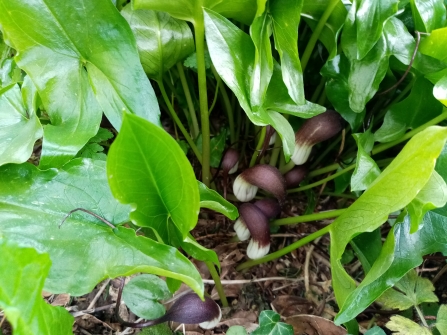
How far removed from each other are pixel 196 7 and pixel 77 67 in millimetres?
204

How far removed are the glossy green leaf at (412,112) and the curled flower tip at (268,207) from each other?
0.73 ft

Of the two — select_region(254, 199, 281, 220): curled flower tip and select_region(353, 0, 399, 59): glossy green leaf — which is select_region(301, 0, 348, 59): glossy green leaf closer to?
select_region(353, 0, 399, 59): glossy green leaf

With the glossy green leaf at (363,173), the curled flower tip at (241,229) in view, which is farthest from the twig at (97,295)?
the glossy green leaf at (363,173)

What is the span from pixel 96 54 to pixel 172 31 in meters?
0.14

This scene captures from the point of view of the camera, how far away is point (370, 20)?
0.60 m

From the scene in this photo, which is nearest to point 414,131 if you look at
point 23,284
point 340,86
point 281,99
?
point 340,86

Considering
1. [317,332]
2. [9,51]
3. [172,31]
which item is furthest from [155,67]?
[317,332]

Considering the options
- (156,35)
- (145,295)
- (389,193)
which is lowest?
(145,295)

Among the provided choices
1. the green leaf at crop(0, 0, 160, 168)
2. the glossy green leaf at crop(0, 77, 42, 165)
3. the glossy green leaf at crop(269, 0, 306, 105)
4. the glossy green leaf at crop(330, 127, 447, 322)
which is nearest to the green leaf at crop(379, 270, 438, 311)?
the glossy green leaf at crop(330, 127, 447, 322)

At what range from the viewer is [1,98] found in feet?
2.12

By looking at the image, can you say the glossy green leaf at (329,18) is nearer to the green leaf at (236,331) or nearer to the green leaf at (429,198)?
the green leaf at (429,198)

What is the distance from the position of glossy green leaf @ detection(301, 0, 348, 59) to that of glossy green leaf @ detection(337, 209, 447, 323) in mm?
308

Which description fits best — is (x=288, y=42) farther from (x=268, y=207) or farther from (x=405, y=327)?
(x=405, y=327)

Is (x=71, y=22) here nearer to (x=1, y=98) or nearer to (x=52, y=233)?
(x=1, y=98)
